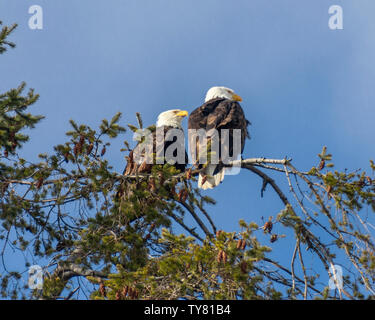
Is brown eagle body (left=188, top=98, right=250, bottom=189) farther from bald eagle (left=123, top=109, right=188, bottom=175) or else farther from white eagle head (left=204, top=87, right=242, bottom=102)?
white eagle head (left=204, top=87, right=242, bottom=102)

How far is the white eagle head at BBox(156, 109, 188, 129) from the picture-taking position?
30.7ft

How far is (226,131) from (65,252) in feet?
10.4

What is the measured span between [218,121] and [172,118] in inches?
56.4

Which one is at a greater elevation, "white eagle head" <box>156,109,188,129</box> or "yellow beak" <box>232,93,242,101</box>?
"yellow beak" <box>232,93,242,101</box>

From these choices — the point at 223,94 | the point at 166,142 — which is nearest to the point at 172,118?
the point at 166,142

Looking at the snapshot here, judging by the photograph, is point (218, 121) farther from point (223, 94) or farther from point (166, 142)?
point (223, 94)

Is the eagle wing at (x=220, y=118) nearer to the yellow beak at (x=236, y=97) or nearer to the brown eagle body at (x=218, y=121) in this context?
the brown eagle body at (x=218, y=121)

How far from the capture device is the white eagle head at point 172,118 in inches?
368

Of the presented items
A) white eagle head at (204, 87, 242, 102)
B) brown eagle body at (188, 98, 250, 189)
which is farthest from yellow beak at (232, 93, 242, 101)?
brown eagle body at (188, 98, 250, 189)

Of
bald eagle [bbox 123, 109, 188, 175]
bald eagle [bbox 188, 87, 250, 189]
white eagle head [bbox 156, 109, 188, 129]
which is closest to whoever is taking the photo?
bald eagle [bbox 123, 109, 188, 175]

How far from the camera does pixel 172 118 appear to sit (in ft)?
31.0

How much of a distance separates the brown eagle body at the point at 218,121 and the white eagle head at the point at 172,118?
22.7 inches

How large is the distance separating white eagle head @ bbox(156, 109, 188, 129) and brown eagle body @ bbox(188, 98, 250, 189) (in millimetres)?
575

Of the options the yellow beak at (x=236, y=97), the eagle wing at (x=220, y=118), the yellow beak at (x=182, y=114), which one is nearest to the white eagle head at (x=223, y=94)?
the yellow beak at (x=236, y=97)
